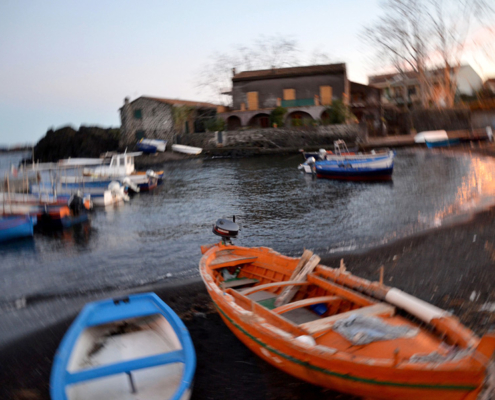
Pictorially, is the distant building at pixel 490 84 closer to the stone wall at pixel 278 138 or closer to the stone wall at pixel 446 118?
the stone wall at pixel 446 118

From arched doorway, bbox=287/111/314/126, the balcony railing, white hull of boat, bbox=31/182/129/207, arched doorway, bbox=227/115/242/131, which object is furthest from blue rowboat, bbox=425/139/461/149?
white hull of boat, bbox=31/182/129/207

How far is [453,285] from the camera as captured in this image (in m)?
8.16

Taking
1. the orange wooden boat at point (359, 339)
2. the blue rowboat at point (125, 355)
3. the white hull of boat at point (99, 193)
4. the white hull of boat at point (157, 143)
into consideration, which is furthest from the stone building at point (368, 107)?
the blue rowboat at point (125, 355)

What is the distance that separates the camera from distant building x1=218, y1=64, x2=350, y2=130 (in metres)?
45.3

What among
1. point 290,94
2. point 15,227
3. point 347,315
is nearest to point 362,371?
point 347,315

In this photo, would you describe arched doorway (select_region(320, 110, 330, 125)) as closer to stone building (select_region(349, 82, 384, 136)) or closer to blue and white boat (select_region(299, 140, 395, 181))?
stone building (select_region(349, 82, 384, 136))

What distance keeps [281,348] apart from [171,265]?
677cm

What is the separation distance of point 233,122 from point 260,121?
353cm

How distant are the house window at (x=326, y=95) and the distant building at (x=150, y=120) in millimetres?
16155

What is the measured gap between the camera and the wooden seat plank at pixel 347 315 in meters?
4.92

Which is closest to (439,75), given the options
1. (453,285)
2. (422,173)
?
(422,173)

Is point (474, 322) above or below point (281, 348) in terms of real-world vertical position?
below

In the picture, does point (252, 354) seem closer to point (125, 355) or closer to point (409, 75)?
point (125, 355)

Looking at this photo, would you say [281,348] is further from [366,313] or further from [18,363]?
[18,363]
